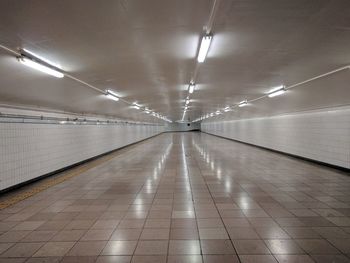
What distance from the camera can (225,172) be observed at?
25.0 feet

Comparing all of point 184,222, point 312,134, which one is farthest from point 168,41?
point 312,134

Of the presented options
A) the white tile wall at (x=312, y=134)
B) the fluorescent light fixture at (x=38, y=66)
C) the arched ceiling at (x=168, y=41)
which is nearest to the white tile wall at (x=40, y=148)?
the arched ceiling at (x=168, y=41)

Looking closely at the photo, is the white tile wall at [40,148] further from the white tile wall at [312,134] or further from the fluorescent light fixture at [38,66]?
the white tile wall at [312,134]

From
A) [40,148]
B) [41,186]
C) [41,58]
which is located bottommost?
[41,186]

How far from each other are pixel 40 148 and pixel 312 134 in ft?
33.4

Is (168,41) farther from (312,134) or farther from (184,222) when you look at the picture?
(312,134)

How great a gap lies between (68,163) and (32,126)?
8.12 ft

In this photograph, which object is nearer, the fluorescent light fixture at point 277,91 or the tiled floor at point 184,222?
the tiled floor at point 184,222

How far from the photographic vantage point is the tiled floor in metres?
2.82

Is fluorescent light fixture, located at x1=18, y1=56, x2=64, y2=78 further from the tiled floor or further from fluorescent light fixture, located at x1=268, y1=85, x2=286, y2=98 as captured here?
fluorescent light fixture, located at x1=268, y1=85, x2=286, y2=98

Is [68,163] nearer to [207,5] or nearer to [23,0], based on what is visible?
[23,0]

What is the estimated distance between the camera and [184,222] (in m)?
3.71

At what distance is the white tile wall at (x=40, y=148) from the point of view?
5.42 m

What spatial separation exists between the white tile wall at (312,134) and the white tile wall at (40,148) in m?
9.82
